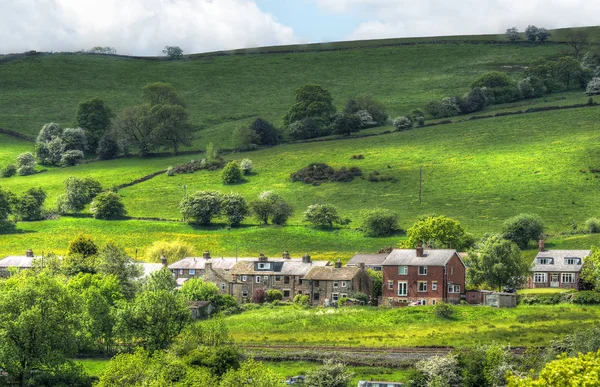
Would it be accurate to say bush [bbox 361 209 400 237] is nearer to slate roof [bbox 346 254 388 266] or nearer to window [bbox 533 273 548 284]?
slate roof [bbox 346 254 388 266]

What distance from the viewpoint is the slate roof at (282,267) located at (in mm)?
134337

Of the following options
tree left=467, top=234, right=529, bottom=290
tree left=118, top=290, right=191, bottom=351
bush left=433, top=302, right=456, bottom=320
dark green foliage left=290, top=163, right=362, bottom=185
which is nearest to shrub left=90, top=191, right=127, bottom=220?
dark green foliage left=290, top=163, right=362, bottom=185

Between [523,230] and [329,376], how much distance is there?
69415 millimetres

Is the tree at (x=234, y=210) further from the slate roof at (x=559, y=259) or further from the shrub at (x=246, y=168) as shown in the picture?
the slate roof at (x=559, y=259)

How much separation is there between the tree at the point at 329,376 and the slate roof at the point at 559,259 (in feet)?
169

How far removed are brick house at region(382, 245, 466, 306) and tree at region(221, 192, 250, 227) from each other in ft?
167

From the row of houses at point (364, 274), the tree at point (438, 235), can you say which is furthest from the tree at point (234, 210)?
the tree at point (438, 235)

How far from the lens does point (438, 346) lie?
97.4m

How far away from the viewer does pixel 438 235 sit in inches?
5497

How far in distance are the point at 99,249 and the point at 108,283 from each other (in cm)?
2936

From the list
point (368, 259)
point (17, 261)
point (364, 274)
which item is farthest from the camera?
point (17, 261)

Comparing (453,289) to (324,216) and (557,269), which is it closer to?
(557,269)

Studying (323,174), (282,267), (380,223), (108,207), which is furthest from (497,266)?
(108,207)

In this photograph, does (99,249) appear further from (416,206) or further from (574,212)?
(574,212)
